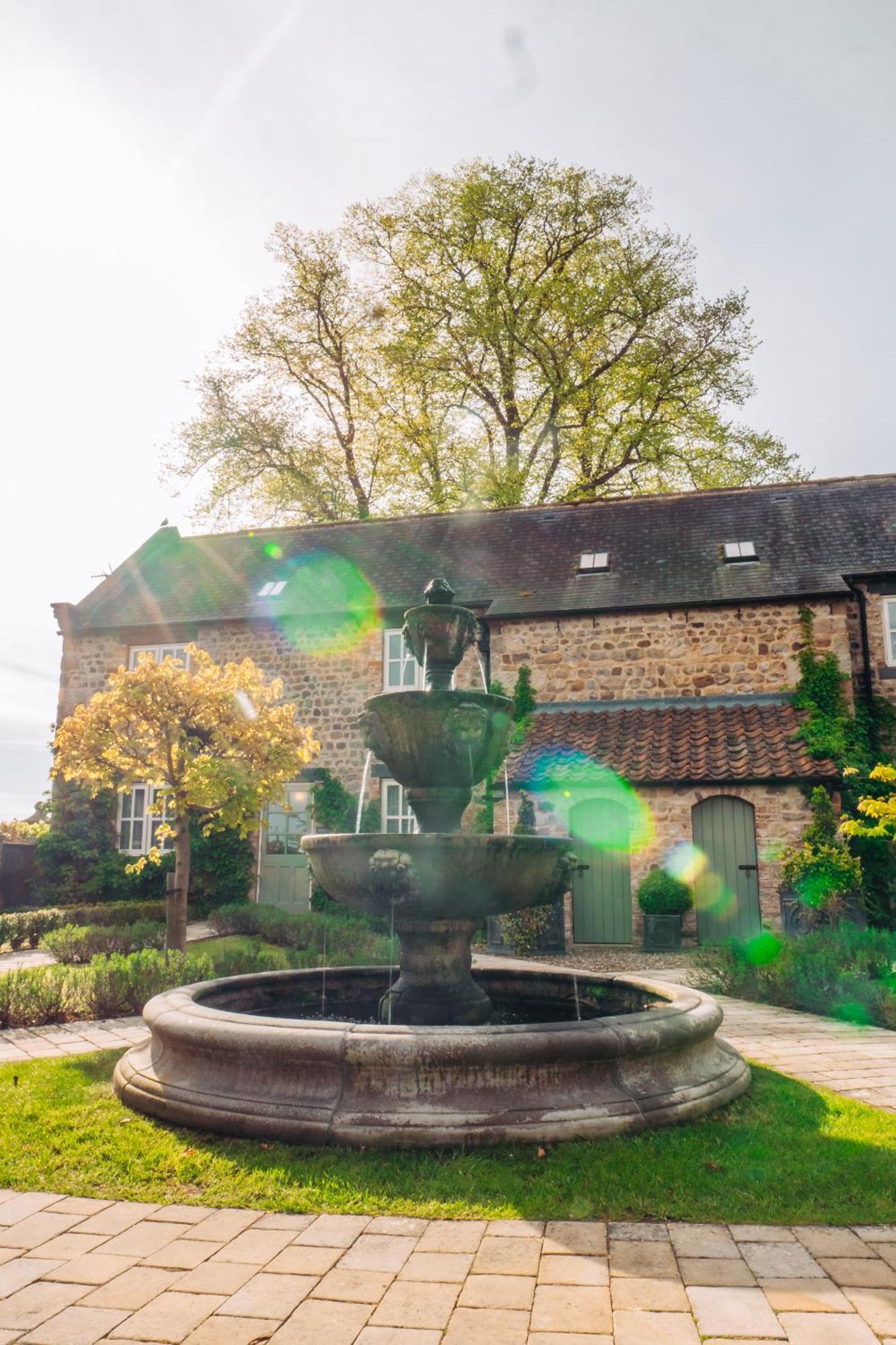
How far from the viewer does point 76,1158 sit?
4.15 meters

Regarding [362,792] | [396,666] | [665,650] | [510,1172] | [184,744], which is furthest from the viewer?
[396,666]

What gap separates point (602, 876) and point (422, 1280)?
12.1m

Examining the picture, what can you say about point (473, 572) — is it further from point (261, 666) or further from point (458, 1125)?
point (458, 1125)

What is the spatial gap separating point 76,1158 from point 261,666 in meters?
14.3

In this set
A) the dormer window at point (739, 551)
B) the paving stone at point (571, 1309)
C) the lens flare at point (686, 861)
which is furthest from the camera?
the dormer window at point (739, 551)

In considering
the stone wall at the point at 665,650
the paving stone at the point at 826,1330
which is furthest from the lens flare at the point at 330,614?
the paving stone at the point at 826,1330

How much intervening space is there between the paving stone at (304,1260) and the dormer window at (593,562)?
594 inches

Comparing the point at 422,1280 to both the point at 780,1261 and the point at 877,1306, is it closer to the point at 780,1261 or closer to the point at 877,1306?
the point at 780,1261

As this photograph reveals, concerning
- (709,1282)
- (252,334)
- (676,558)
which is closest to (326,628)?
(676,558)

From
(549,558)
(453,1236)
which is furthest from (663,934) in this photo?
(453,1236)

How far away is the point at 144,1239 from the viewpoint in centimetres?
330

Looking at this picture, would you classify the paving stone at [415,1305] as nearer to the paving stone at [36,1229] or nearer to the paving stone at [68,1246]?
the paving stone at [68,1246]

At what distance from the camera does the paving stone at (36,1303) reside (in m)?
2.72

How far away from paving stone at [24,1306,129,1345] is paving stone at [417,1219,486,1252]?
3.44ft
